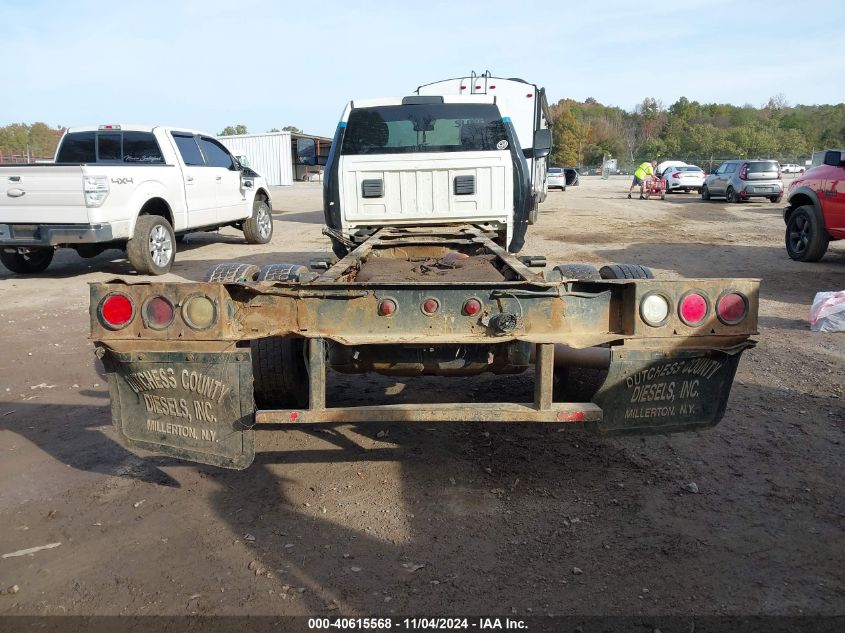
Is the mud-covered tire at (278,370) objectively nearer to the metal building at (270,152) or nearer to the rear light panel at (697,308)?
the rear light panel at (697,308)

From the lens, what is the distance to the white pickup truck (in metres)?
8.33

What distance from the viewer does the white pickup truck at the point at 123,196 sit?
27.3 ft

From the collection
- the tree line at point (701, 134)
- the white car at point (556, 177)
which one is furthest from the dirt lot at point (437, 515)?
the tree line at point (701, 134)

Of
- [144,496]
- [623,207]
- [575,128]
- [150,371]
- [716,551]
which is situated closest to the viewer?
[716,551]

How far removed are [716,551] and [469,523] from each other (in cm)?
105

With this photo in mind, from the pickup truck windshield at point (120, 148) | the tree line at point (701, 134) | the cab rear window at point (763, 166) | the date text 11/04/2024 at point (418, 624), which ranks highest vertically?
the tree line at point (701, 134)

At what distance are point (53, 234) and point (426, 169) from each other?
5.32 meters

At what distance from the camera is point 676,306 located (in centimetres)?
285

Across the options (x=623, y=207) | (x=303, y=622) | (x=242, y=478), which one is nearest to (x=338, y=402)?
(x=242, y=478)

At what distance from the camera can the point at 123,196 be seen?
28.8 feet

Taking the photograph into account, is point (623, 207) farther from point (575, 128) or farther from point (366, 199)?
point (575, 128)

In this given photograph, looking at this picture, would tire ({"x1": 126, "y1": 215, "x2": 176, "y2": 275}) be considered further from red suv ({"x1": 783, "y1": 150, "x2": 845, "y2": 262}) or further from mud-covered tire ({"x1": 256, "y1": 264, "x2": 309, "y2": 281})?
red suv ({"x1": 783, "y1": 150, "x2": 845, "y2": 262})

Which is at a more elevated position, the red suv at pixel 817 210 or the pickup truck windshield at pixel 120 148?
the pickup truck windshield at pixel 120 148

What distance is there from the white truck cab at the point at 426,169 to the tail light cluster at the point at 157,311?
3.04 metres
